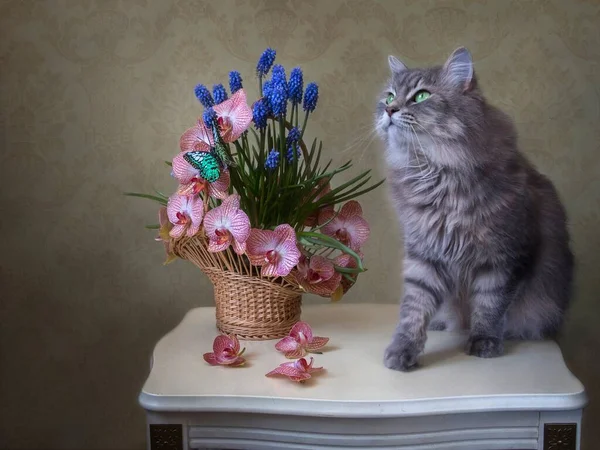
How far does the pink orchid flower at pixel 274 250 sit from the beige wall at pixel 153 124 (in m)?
0.53

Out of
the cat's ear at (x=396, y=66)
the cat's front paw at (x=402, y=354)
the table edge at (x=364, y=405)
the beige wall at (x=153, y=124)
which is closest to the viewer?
the table edge at (x=364, y=405)

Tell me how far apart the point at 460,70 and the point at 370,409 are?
540mm

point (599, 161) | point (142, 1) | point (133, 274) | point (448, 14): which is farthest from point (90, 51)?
point (599, 161)

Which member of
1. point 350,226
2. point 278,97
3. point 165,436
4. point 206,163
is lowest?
point 165,436

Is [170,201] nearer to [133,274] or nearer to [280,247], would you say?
[280,247]

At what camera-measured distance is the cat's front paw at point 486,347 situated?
1.08 metres

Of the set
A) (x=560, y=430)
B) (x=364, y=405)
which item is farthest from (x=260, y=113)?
(x=560, y=430)

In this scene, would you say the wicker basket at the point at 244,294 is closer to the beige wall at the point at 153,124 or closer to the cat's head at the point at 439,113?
the cat's head at the point at 439,113

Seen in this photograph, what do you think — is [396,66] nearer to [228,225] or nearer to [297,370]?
[228,225]

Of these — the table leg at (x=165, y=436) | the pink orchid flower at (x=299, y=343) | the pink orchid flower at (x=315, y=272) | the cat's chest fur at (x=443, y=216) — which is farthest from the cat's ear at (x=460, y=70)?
the table leg at (x=165, y=436)

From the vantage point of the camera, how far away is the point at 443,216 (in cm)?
108

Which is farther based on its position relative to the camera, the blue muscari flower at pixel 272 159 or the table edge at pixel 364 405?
the blue muscari flower at pixel 272 159

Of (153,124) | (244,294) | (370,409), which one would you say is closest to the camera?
(370,409)

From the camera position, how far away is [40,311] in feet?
5.31
